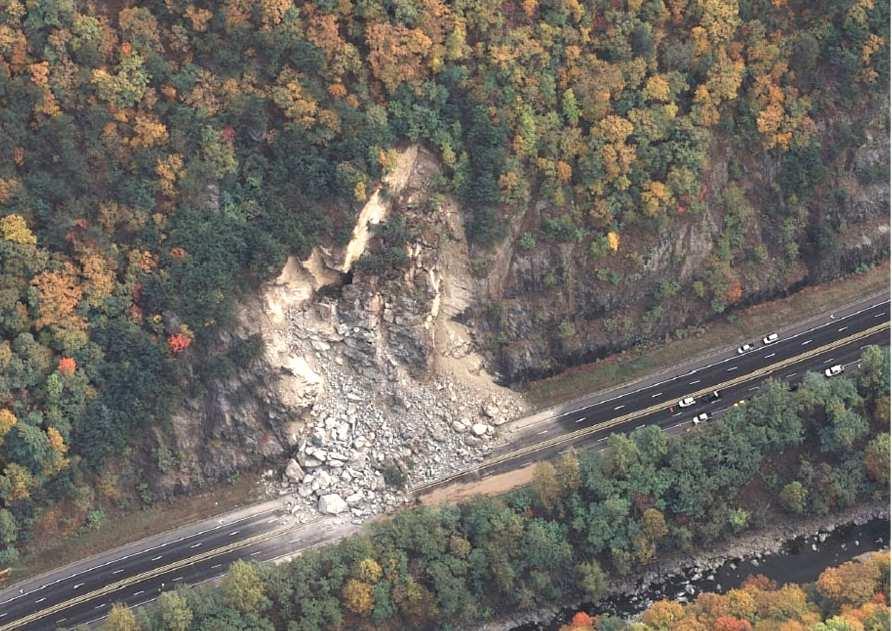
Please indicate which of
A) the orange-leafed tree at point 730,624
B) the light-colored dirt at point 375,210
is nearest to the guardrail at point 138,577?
the light-colored dirt at point 375,210

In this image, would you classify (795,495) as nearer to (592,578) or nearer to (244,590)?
(592,578)

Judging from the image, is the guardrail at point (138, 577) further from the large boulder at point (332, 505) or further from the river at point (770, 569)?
the river at point (770, 569)

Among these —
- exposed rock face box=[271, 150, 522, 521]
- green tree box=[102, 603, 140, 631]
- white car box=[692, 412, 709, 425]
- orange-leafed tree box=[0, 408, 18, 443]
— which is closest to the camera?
green tree box=[102, 603, 140, 631]

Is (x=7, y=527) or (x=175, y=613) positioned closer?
(x=175, y=613)

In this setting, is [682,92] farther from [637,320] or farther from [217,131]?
[217,131]

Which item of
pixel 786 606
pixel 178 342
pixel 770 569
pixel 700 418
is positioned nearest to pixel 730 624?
pixel 786 606

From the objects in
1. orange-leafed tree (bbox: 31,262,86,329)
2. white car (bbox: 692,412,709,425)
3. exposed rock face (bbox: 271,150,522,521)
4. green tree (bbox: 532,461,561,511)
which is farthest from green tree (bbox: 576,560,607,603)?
orange-leafed tree (bbox: 31,262,86,329)

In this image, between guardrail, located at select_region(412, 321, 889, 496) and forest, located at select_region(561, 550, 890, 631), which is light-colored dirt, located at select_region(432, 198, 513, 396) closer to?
guardrail, located at select_region(412, 321, 889, 496)
